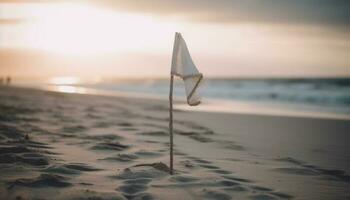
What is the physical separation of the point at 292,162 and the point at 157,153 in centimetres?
223

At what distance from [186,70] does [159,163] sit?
1467 millimetres

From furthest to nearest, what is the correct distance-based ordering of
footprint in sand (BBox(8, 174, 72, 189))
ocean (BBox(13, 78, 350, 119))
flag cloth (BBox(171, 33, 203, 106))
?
ocean (BBox(13, 78, 350, 119)) → flag cloth (BBox(171, 33, 203, 106)) → footprint in sand (BBox(8, 174, 72, 189))

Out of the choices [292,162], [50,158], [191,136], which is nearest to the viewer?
[50,158]

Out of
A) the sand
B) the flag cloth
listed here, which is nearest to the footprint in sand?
the sand

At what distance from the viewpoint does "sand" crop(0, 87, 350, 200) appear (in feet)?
15.2

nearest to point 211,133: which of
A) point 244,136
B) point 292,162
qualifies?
point 244,136

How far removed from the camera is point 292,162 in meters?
6.70

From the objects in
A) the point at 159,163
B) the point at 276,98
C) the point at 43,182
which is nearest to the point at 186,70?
the point at 159,163

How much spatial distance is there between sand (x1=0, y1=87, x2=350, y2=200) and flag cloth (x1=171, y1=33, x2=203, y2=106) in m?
1.08

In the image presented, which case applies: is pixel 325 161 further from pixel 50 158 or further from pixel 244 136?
pixel 50 158

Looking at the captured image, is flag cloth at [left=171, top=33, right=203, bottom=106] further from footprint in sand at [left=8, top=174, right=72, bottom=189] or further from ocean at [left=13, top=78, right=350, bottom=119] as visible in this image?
ocean at [left=13, top=78, right=350, bottom=119]

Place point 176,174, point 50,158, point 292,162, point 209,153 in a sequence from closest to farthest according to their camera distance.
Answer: point 176,174, point 50,158, point 292,162, point 209,153

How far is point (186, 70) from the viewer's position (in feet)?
16.0

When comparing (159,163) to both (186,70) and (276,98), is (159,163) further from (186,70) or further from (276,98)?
(276,98)
